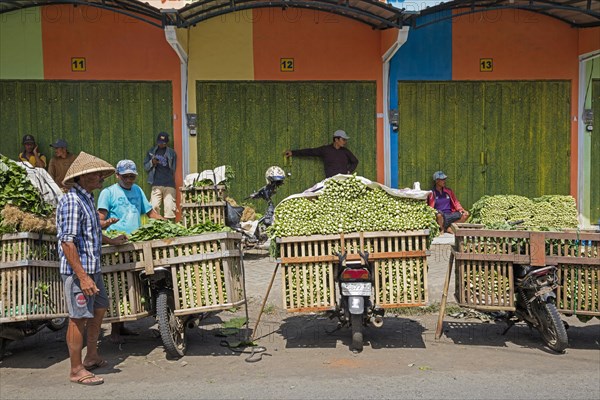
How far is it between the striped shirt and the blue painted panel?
7.92m

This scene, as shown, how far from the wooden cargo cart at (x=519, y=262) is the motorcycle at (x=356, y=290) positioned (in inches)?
38.0

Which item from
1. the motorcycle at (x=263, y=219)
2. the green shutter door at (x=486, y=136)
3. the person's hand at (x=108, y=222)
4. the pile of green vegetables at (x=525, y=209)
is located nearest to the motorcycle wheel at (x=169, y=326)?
the person's hand at (x=108, y=222)

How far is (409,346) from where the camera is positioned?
6.30 meters

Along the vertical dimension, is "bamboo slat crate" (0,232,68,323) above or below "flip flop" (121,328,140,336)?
above

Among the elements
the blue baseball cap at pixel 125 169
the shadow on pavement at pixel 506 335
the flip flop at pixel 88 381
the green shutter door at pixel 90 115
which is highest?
the green shutter door at pixel 90 115

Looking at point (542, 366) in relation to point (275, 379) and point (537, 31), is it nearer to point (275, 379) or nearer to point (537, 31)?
point (275, 379)

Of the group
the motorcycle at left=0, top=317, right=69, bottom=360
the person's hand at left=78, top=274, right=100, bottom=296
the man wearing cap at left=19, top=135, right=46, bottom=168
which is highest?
the man wearing cap at left=19, top=135, right=46, bottom=168

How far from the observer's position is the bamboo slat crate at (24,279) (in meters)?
→ 5.43

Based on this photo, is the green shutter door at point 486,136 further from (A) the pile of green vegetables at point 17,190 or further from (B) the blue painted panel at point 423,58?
(A) the pile of green vegetables at point 17,190

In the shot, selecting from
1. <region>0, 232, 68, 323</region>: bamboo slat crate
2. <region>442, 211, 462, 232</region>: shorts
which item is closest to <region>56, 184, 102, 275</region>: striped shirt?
<region>0, 232, 68, 323</region>: bamboo slat crate

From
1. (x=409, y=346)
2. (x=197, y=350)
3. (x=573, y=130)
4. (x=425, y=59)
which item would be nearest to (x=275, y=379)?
(x=197, y=350)

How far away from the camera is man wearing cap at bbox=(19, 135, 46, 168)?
456 inches

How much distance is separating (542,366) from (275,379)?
239 centimetres

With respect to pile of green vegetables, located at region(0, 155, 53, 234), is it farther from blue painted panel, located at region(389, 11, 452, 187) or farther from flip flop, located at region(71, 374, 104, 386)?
blue painted panel, located at region(389, 11, 452, 187)
